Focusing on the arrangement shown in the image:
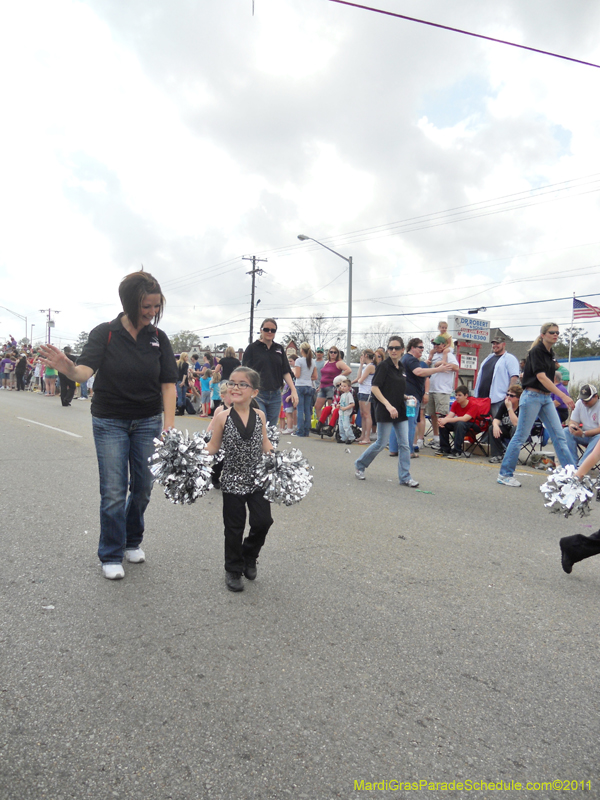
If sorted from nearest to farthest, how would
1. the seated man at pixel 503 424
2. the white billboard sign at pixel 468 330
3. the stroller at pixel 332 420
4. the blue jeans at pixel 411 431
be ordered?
the blue jeans at pixel 411 431, the seated man at pixel 503 424, the stroller at pixel 332 420, the white billboard sign at pixel 468 330

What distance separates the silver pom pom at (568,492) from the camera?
158 inches

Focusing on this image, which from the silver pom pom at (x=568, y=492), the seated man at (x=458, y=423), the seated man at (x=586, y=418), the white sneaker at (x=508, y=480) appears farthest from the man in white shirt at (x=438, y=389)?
the silver pom pom at (x=568, y=492)

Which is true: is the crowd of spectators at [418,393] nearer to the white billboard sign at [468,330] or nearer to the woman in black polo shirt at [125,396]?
the woman in black polo shirt at [125,396]

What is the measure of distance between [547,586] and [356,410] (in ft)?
29.0

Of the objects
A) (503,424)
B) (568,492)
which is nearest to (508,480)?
(503,424)

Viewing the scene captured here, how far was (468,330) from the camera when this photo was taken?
22359mm

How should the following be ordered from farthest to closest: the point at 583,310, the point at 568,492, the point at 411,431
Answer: the point at 583,310 → the point at 411,431 → the point at 568,492

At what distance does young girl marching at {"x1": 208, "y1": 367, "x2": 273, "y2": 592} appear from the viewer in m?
3.82

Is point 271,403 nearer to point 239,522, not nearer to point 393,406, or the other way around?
point 393,406

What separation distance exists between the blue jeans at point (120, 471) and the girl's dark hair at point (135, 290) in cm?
75

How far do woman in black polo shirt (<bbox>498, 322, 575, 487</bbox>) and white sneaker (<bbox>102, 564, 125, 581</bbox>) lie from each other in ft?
17.2

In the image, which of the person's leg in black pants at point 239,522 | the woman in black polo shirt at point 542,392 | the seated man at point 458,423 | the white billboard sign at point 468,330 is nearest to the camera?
the person's leg in black pants at point 239,522

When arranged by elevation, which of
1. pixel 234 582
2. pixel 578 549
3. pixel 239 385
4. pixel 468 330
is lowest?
pixel 234 582

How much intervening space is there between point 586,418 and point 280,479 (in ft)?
19.5
